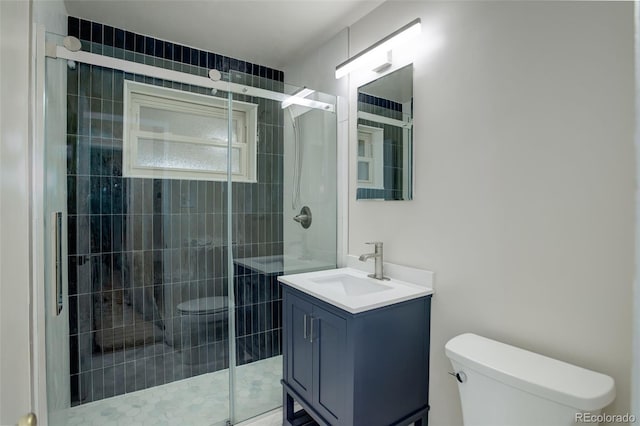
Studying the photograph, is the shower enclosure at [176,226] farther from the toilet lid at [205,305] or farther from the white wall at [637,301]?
the white wall at [637,301]

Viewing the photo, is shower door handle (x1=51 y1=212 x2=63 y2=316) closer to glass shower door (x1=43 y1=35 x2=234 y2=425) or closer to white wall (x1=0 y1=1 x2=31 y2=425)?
glass shower door (x1=43 y1=35 x2=234 y2=425)

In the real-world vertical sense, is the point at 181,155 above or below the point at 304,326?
above

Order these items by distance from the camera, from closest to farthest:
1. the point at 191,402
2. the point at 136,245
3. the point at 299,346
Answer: the point at 299,346 → the point at 191,402 → the point at 136,245

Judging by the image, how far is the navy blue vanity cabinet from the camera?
133 centimetres

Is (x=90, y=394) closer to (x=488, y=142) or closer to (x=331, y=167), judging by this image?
(x=331, y=167)

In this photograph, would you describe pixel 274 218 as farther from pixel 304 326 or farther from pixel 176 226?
pixel 304 326

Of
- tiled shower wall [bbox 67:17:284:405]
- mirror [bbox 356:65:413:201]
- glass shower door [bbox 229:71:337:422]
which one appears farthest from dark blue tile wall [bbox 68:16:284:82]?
Answer: mirror [bbox 356:65:413:201]

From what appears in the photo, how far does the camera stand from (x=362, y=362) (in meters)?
1.33

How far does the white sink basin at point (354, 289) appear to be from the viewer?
138 centimetres

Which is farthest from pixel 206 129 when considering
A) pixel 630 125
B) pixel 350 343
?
pixel 630 125

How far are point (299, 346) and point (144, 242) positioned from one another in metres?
1.35

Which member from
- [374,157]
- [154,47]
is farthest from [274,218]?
[154,47]

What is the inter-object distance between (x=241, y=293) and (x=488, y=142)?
5.60 feet

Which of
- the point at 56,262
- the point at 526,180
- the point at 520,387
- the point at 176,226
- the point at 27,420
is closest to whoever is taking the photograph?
the point at 27,420
